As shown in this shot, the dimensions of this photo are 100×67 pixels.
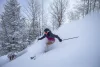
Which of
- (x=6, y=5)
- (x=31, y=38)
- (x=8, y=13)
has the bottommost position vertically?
(x=31, y=38)

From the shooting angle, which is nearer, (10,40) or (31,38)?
(10,40)

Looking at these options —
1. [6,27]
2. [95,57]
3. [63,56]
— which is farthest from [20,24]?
[95,57]

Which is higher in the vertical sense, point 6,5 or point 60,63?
point 6,5

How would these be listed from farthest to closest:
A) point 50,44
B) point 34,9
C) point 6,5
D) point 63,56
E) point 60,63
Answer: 1. point 34,9
2. point 6,5
3. point 50,44
4. point 63,56
5. point 60,63

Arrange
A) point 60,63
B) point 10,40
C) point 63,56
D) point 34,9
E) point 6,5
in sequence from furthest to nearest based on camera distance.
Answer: point 34,9, point 6,5, point 10,40, point 63,56, point 60,63

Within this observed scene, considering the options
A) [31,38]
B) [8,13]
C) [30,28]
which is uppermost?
[8,13]

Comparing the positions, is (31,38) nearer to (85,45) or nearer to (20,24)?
(20,24)

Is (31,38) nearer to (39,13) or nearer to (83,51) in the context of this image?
(39,13)

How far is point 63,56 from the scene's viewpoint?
452cm

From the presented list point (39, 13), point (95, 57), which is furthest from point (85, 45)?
point (39, 13)

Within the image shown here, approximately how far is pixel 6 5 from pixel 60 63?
15.1 meters

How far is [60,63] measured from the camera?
162 inches

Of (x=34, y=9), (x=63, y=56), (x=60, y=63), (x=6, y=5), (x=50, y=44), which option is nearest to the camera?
(x=60, y=63)

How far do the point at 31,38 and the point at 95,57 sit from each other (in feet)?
56.6
